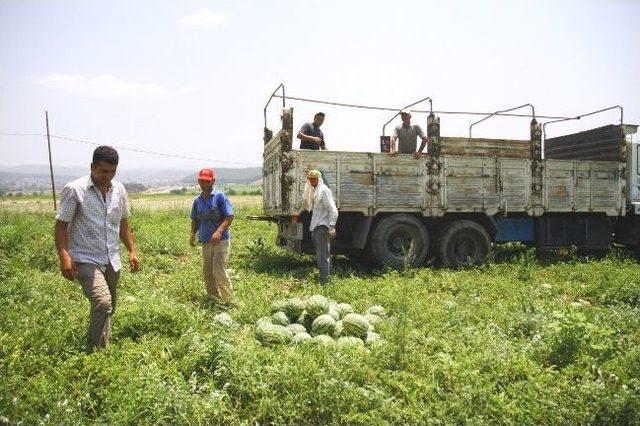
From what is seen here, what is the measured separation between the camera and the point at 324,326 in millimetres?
5496

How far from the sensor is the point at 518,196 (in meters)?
11.0

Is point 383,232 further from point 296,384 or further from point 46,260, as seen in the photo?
point 46,260

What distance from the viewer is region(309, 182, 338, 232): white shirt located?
828cm

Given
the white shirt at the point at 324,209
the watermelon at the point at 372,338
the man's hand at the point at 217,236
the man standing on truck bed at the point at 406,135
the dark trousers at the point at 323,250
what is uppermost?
the man standing on truck bed at the point at 406,135

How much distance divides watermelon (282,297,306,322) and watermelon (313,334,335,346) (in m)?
0.75

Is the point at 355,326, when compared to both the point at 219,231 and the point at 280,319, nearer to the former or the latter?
the point at 280,319

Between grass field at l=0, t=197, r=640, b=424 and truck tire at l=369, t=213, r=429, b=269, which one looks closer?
grass field at l=0, t=197, r=640, b=424

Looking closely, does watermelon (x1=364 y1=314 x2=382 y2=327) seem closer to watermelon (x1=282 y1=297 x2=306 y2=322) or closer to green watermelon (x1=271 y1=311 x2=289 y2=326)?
watermelon (x1=282 y1=297 x2=306 y2=322)

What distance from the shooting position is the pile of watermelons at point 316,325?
5195 mm

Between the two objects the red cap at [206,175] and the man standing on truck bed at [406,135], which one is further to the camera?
the man standing on truck bed at [406,135]

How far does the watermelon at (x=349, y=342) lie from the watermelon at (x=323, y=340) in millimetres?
97

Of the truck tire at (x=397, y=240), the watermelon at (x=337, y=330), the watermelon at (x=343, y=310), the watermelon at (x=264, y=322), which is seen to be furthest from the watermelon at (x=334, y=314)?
the truck tire at (x=397, y=240)

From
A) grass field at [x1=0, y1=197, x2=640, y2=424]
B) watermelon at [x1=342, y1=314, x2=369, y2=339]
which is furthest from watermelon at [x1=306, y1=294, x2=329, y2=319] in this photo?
grass field at [x1=0, y1=197, x2=640, y2=424]

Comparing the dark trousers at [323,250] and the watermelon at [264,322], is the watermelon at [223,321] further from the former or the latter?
the dark trousers at [323,250]
